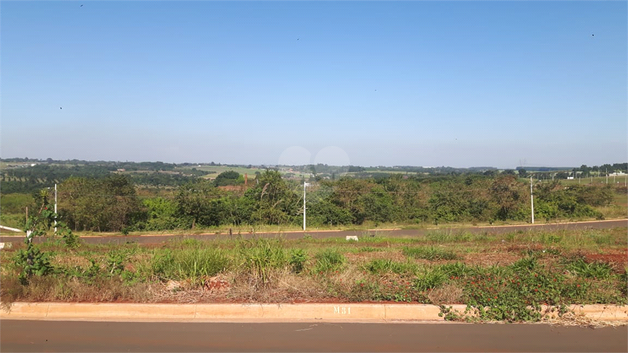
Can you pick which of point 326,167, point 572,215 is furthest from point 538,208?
point 326,167

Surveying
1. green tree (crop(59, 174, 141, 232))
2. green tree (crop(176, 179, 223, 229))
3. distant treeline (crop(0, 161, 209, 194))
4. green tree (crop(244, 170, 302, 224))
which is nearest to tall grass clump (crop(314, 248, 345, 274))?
green tree (crop(244, 170, 302, 224))

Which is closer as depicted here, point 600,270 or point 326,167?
point 600,270

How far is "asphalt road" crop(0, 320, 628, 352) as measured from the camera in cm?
530

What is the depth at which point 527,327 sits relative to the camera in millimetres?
5941

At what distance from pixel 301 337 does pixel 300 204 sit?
882 inches

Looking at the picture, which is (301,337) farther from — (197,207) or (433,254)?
(197,207)

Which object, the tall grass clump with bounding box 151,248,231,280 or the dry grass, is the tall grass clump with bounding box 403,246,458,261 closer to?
the dry grass

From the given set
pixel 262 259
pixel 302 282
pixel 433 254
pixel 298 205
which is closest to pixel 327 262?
pixel 302 282

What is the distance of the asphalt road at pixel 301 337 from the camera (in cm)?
530

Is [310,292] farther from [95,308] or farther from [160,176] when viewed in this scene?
[160,176]

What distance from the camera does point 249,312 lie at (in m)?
6.34

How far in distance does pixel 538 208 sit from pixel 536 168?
10246 mm

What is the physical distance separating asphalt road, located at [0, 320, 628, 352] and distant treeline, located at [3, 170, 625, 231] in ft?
63.9

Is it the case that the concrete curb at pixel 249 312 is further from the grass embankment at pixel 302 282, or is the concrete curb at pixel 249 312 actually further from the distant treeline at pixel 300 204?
the distant treeline at pixel 300 204
